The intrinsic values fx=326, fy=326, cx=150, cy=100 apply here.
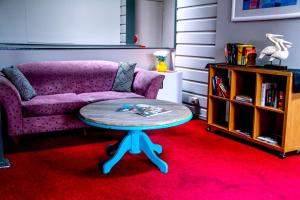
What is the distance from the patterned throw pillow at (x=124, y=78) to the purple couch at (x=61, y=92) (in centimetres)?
8

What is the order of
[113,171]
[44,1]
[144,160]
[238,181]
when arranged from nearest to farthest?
[238,181] → [113,171] → [144,160] → [44,1]

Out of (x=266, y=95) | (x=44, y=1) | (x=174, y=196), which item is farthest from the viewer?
(x=44, y=1)

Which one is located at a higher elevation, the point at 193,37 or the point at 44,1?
the point at 44,1

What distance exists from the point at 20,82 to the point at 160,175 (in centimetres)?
176

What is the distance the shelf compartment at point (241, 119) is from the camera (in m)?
3.50

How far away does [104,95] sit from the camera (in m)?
3.70

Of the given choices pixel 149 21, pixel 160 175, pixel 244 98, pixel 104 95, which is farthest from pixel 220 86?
pixel 149 21

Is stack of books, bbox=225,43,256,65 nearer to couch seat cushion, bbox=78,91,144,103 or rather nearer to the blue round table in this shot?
the blue round table

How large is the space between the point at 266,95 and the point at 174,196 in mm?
1498

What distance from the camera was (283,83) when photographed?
10.7ft

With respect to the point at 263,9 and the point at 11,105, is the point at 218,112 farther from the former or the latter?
the point at 11,105

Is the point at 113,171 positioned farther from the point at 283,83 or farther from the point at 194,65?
the point at 194,65

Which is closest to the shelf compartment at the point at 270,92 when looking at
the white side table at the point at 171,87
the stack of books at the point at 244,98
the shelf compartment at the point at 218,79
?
the stack of books at the point at 244,98

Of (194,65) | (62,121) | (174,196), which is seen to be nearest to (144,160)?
(174,196)
